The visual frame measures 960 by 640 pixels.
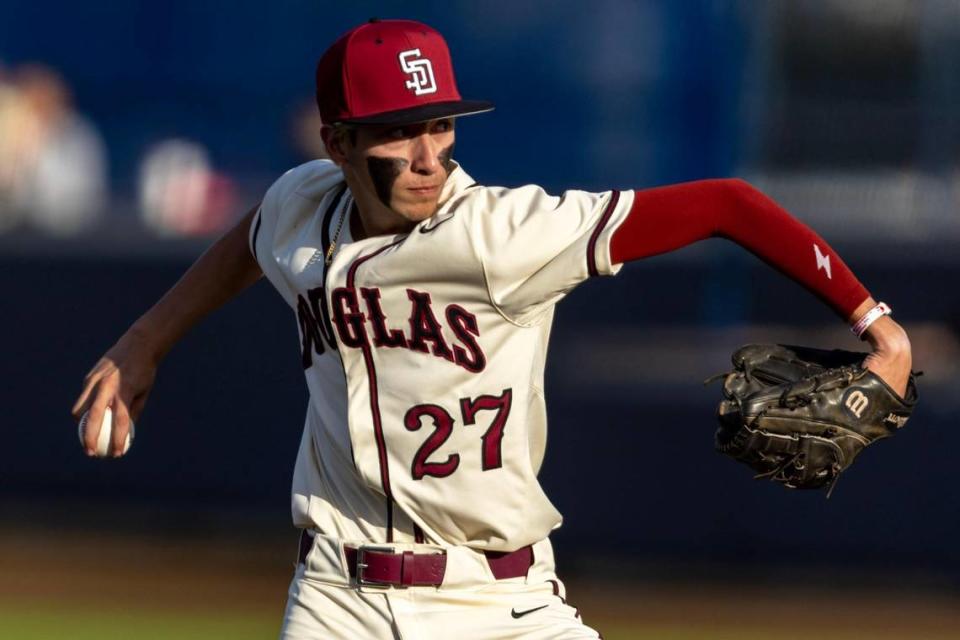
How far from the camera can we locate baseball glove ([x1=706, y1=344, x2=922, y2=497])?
2.81 m

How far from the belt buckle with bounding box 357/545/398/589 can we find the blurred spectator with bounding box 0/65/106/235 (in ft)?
13.8

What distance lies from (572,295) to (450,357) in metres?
3.62

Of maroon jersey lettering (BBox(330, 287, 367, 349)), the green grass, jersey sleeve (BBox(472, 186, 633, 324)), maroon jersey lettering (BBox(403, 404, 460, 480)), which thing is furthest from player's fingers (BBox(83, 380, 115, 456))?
the green grass

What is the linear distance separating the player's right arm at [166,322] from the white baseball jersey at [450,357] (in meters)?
0.31

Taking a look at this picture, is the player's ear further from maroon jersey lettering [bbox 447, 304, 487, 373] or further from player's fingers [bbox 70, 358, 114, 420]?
player's fingers [bbox 70, 358, 114, 420]

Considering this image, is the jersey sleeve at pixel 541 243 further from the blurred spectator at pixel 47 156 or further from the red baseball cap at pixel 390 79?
the blurred spectator at pixel 47 156

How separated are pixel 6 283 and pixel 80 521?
46.1 inches

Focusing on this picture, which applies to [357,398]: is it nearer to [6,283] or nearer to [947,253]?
[947,253]

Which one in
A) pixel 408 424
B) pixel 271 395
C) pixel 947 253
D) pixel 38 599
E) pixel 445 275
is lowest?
pixel 38 599

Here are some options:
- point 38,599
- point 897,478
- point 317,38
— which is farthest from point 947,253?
point 38,599

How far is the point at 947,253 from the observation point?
241 inches

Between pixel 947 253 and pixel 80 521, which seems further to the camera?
pixel 80 521

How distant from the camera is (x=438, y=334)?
2924 mm

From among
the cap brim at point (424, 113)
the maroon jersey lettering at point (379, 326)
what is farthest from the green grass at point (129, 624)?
the cap brim at point (424, 113)
